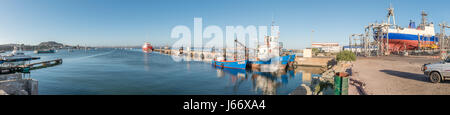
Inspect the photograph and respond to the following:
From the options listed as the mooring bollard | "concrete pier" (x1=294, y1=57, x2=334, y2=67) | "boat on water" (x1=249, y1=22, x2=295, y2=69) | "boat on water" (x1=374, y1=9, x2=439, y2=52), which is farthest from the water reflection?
"boat on water" (x1=374, y1=9, x2=439, y2=52)

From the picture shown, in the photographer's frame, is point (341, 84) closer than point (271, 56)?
Yes

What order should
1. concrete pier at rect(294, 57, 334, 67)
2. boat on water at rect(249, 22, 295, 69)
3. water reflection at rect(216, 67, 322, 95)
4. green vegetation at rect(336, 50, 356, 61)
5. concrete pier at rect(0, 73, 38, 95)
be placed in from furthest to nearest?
concrete pier at rect(294, 57, 334, 67) → boat on water at rect(249, 22, 295, 69) → green vegetation at rect(336, 50, 356, 61) → water reflection at rect(216, 67, 322, 95) → concrete pier at rect(0, 73, 38, 95)

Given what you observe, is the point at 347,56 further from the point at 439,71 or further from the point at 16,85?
the point at 16,85

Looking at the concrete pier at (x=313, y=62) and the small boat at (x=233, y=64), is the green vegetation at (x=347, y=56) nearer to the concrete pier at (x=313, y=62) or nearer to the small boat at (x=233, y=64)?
the concrete pier at (x=313, y=62)

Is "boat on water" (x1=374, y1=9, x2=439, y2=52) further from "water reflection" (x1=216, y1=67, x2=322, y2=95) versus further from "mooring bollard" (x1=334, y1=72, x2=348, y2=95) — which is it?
"mooring bollard" (x1=334, y1=72, x2=348, y2=95)

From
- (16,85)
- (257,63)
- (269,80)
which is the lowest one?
(269,80)

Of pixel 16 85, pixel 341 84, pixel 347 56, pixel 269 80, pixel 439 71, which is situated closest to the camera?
pixel 341 84

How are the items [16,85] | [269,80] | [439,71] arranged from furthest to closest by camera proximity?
1. [269,80]
2. [16,85]
3. [439,71]

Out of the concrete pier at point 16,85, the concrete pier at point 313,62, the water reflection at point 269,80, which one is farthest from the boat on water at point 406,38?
the concrete pier at point 16,85

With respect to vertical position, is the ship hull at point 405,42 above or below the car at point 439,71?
above

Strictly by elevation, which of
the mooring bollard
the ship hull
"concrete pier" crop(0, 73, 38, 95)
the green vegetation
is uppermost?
the ship hull

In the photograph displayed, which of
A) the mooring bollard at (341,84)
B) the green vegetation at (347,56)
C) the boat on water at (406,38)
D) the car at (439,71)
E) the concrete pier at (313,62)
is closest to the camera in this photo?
the mooring bollard at (341,84)

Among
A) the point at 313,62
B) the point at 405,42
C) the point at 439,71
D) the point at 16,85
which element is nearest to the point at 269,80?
the point at 439,71
